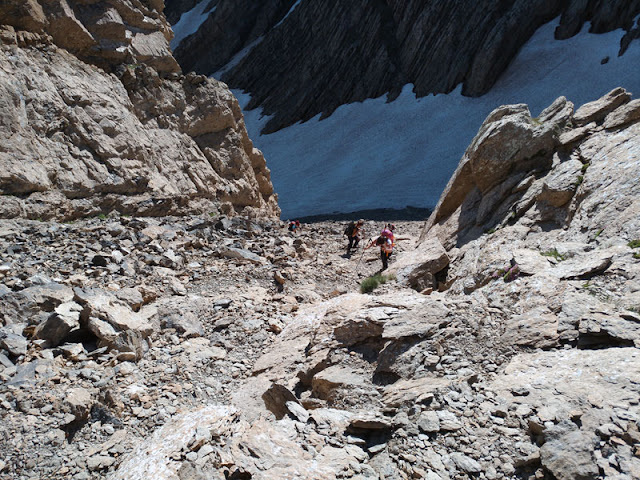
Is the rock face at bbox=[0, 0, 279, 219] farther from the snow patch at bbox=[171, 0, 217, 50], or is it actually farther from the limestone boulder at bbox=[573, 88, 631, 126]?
the snow patch at bbox=[171, 0, 217, 50]

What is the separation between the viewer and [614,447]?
3.37 m

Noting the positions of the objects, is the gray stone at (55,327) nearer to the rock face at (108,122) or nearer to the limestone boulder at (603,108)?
the rock face at (108,122)

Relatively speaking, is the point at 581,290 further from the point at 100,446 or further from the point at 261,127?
the point at 261,127

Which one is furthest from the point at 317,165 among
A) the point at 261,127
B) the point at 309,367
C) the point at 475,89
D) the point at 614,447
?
the point at 614,447

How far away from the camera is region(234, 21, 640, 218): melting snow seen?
34.9m

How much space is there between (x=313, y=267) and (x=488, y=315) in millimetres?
6962

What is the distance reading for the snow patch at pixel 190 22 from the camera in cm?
6712

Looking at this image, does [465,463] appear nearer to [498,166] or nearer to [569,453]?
[569,453]

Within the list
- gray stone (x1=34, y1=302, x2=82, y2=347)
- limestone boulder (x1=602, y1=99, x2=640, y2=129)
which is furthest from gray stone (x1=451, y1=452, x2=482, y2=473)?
limestone boulder (x1=602, y1=99, x2=640, y2=129)

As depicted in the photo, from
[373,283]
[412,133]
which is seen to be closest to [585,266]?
[373,283]

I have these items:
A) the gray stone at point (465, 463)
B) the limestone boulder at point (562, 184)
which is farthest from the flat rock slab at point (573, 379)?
the limestone boulder at point (562, 184)

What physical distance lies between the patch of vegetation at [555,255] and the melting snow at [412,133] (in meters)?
24.3

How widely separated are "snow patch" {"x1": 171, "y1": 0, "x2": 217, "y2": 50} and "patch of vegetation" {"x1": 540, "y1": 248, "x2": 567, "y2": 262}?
229 ft

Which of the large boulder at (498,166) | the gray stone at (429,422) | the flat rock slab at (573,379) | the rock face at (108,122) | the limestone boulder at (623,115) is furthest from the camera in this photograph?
the rock face at (108,122)
